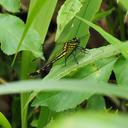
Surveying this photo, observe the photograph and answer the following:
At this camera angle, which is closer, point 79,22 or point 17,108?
point 79,22

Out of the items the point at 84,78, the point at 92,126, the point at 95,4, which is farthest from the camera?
the point at 95,4

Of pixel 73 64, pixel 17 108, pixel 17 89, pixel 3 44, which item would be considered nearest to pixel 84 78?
pixel 73 64

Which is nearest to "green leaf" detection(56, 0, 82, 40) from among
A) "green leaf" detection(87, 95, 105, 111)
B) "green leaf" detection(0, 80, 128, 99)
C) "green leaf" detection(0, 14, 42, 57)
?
"green leaf" detection(0, 14, 42, 57)

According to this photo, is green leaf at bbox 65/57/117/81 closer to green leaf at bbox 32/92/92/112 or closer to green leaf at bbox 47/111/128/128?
green leaf at bbox 32/92/92/112

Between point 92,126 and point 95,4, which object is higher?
point 92,126

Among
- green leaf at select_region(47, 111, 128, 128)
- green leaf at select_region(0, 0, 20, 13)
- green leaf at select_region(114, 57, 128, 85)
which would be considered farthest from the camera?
green leaf at select_region(0, 0, 20, 13)

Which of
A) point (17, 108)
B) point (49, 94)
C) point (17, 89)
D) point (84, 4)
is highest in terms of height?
point (17, 89)

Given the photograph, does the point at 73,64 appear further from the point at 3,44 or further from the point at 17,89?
the point at 17,89

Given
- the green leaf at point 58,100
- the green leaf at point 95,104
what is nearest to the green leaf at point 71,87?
the green leaf at point 58,100
